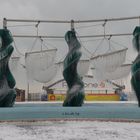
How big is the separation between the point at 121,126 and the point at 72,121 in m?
2.02

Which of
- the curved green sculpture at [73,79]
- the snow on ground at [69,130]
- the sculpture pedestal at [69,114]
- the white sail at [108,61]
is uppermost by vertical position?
the white sail at [108,61]

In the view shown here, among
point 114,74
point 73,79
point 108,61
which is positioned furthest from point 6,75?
point 114,74

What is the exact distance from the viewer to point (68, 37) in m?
21.9

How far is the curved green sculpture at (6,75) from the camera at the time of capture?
2086 centimetres

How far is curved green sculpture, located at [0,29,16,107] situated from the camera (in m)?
20.9

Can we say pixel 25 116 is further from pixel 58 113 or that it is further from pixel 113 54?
pixel 113 54

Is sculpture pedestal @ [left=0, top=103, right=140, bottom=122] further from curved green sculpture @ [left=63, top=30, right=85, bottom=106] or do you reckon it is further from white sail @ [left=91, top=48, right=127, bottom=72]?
white sail @ [left=91, top=48, right=127, bottom=72]

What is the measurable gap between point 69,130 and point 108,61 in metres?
16.8

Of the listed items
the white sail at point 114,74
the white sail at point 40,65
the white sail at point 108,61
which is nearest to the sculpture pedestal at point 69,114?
the white sail at point 40,65

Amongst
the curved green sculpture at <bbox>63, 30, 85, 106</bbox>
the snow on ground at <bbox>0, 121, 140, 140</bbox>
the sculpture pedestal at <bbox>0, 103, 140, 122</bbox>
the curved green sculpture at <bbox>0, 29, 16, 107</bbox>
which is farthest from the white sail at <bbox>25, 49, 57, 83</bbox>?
the snow on ground at <bbox>0, 121, 140, 140</bbox>

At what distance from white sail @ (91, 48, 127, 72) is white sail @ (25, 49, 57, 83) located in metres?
3.24

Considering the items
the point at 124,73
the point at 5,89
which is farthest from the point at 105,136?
the point at 124,73

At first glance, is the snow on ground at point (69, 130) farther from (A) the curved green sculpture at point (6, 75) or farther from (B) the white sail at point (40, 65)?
(B) the white sail at point (40, 65)

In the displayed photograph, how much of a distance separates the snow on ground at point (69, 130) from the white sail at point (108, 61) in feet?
47.0
